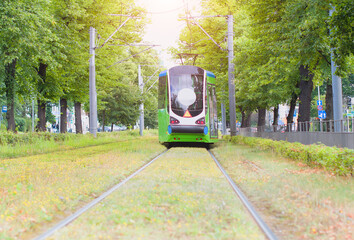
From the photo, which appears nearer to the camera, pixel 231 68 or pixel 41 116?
pixel 41 116

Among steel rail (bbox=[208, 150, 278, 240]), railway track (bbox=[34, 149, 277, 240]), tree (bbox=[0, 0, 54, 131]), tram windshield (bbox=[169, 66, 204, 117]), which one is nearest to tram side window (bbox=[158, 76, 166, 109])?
tram windshield (bbox=[169, 66, 204, 117])

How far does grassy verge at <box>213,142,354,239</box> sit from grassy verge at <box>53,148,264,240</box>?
1.66 ft

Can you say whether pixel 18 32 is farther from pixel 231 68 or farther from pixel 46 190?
pixel 231 68

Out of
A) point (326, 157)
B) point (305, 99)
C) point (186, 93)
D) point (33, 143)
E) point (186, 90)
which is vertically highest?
point (186, 90)

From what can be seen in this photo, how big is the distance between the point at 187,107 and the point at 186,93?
2.41ft

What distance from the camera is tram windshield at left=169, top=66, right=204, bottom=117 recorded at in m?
19.7

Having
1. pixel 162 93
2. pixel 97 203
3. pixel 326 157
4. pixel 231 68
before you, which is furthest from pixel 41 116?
pixel 97 203

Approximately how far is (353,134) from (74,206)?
8.93m

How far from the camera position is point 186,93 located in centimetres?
1995

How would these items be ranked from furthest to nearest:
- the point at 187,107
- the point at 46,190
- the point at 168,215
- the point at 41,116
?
the point at 41,116
the point at 187,107
the point at 46,190
the point at 168,215

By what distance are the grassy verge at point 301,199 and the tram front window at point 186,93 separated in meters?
8.68

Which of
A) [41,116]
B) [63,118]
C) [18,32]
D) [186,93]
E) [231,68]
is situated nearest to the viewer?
[18,32]

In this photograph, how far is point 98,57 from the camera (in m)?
29.6

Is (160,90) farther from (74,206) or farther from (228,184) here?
(74,206)
